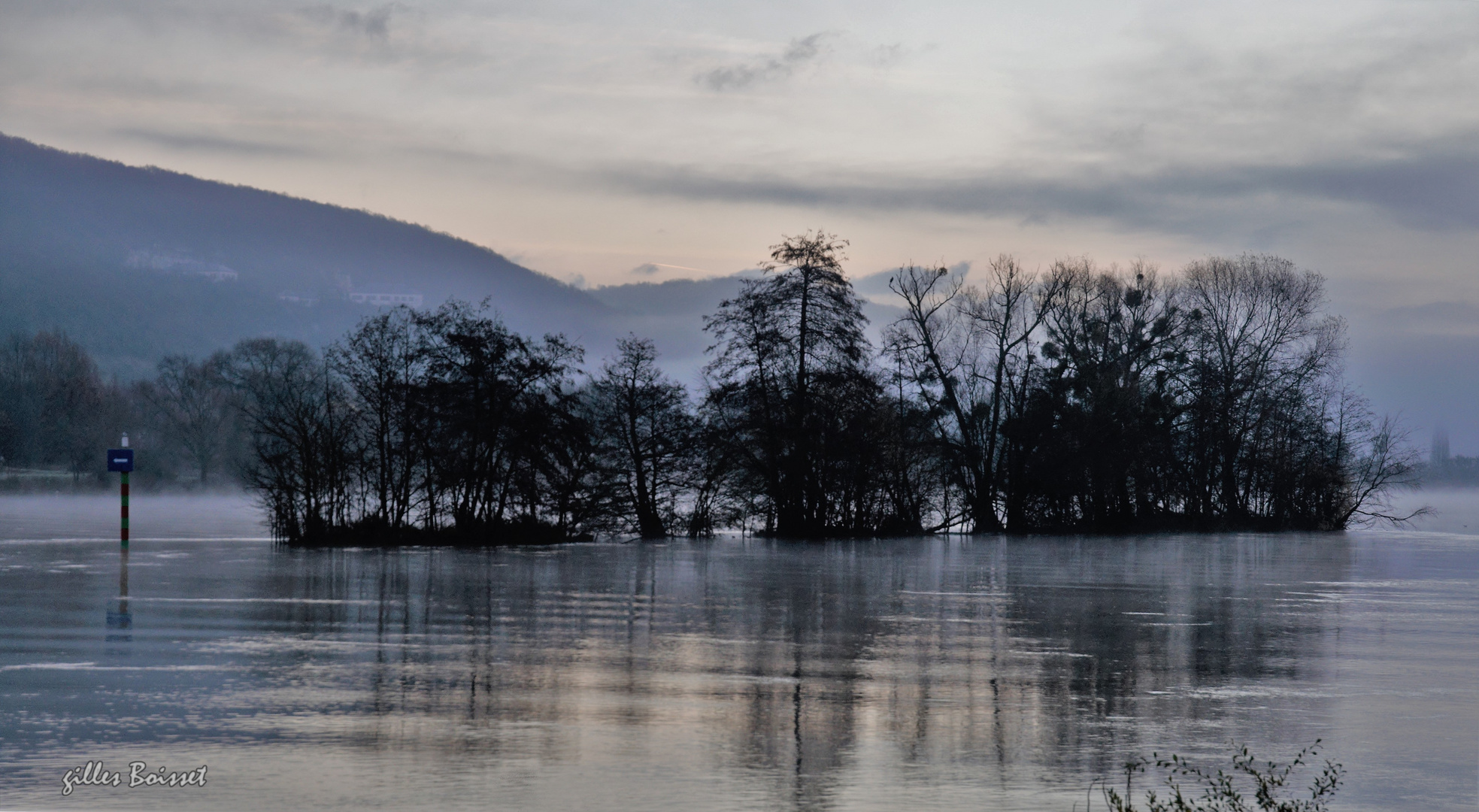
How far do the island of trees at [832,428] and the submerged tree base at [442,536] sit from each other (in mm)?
84

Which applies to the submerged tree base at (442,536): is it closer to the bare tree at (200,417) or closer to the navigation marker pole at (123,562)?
the navigation marker pole at (123,562)

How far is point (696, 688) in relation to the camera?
11.0 m

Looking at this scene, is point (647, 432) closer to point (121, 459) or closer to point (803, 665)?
point (121, 459)

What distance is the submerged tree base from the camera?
33.6 meters

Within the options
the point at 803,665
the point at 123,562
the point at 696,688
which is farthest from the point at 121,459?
the point at 696,688

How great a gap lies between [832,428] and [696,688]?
117 feet

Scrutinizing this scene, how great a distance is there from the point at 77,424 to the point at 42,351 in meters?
24.8

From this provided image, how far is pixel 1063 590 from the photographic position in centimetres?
2233

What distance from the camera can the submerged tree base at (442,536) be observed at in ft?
110

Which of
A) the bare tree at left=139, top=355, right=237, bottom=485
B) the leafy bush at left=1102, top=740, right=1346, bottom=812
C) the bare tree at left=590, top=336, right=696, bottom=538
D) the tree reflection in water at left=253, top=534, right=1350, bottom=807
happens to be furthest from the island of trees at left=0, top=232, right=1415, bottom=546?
the bare tree at left=139, top=355, right=237, bottom=485

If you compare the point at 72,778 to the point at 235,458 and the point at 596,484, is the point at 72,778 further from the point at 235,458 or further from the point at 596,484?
the point at 235,458

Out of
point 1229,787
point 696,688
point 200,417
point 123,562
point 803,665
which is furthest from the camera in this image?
point 200,417

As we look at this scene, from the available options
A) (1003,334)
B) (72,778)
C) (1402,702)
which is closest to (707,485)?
(1003,334)

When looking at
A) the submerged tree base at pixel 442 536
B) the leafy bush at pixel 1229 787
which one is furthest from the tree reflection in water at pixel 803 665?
the submerged tree base at pixel 442 536
